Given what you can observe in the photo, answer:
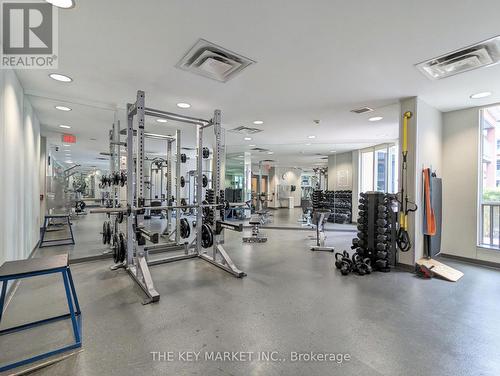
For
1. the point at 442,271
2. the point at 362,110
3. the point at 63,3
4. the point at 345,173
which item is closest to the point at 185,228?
the point at 63,3

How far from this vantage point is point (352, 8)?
74.0 inches

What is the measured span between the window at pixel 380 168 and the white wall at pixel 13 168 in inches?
299

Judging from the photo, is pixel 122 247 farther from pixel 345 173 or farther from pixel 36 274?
pixel 345 173

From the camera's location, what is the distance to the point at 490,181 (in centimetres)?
420

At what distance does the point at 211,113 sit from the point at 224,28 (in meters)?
2.54

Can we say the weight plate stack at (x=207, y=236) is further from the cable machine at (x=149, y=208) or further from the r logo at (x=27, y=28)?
the r logo at (x=27, y=28)

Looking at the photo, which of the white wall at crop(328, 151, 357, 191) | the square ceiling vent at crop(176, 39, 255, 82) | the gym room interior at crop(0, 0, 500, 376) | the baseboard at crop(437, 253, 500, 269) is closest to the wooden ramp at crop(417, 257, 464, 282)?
the gym room interior at crop(0, 0, 500, 376)

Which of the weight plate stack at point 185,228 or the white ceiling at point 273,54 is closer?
the white ceiling at point 273,54

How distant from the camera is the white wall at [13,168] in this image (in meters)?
2.54

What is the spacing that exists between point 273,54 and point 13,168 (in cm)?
332

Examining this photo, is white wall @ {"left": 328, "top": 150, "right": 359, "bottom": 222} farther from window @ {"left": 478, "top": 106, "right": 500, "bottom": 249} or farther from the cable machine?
the cable machine

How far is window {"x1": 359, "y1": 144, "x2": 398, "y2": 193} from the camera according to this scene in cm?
713

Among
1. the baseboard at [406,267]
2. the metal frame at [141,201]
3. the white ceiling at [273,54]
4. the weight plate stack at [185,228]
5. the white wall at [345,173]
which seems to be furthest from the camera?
the white wall at [345,173]

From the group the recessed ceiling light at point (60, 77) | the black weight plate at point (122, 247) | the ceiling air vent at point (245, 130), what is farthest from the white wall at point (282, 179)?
the recessed ceiling light at point (60, 77)
